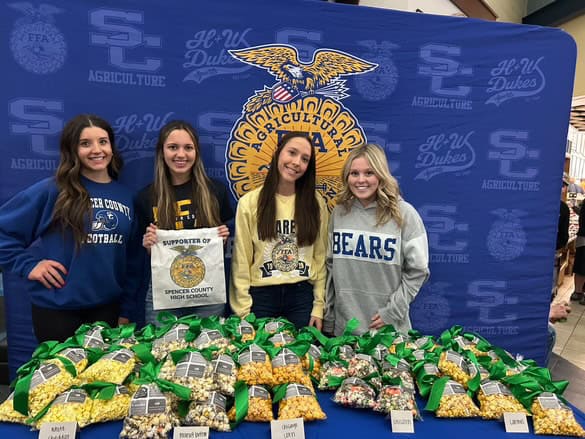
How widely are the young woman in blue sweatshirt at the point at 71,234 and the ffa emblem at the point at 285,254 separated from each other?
2.35ft

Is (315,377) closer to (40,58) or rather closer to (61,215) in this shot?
(61,215)

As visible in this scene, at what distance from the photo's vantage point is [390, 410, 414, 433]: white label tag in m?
1.04

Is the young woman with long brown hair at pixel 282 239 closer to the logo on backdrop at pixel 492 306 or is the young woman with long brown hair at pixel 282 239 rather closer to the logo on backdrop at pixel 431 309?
the logo on backdrop at pixel 431 309

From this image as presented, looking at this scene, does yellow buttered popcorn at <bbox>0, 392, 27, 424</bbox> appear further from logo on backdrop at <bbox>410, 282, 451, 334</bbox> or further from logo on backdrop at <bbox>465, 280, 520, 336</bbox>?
logo on backdrop at <bbox>465, 280, 520, 336</bbox>

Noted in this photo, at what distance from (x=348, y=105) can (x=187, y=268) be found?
1.39 m

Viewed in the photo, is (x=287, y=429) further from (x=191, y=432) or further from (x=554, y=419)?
(x=554, y=419)

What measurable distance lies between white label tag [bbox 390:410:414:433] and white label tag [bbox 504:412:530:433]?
11.0 inches

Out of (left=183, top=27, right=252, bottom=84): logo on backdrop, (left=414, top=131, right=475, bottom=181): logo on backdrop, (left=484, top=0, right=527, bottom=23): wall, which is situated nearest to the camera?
(left=183, top=27, right=252, bottom=84): logo on backdrop

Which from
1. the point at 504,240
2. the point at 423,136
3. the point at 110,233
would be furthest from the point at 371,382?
the point at 504,240

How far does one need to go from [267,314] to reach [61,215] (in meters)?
1.05

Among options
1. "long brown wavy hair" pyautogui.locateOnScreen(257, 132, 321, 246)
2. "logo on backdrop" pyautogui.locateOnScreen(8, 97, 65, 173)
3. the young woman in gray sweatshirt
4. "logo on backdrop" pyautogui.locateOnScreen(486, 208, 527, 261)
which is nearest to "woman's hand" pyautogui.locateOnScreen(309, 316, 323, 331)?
the young woman in gray sweatshirt

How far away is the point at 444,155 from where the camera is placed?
8.20 ft

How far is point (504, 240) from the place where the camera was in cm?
265

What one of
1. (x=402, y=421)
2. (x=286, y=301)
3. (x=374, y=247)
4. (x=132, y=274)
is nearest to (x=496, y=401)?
(x=402, y=421)
